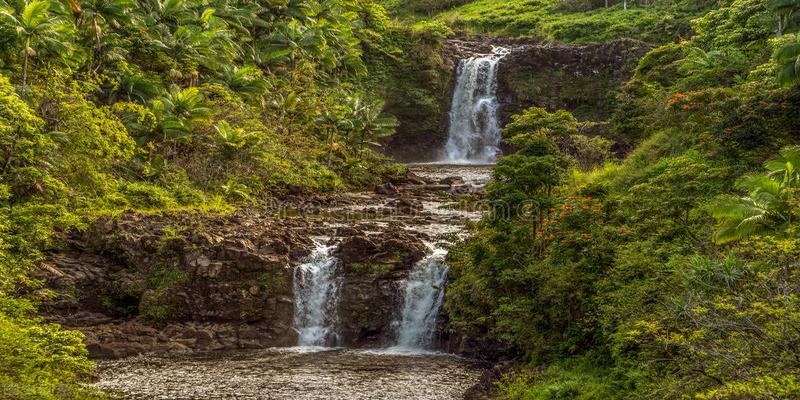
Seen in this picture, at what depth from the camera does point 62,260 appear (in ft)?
64.1

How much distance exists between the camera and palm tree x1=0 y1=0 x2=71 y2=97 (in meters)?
21.9

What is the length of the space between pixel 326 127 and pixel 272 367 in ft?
69.4

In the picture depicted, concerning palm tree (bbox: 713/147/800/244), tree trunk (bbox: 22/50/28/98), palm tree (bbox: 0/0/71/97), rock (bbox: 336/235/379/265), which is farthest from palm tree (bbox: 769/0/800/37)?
tree trunk (bbox: 22/50/28/98)

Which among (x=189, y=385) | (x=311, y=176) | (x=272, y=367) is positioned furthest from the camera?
(x=311, y=176)

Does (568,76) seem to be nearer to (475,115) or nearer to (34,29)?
(475,115)

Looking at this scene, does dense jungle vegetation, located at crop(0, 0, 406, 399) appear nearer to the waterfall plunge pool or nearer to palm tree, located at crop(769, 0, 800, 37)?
the waterfall plunge pool

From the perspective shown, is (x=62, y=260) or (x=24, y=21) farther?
(x=24, y=21)

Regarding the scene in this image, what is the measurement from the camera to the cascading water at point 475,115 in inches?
1794

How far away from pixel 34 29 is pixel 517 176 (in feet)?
52.6

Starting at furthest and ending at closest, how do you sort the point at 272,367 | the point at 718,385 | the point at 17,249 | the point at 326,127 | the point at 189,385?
1. the point at 326,127
2. the point at 17,249
3. the point at 272,367
4. the point at 189,385
5. the point at 718,385

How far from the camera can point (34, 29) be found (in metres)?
22.2

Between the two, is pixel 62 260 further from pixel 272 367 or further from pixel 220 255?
pixel 272 367

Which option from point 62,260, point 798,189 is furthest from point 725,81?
point 62,260

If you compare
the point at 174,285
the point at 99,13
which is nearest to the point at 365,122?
the point at 99,13
